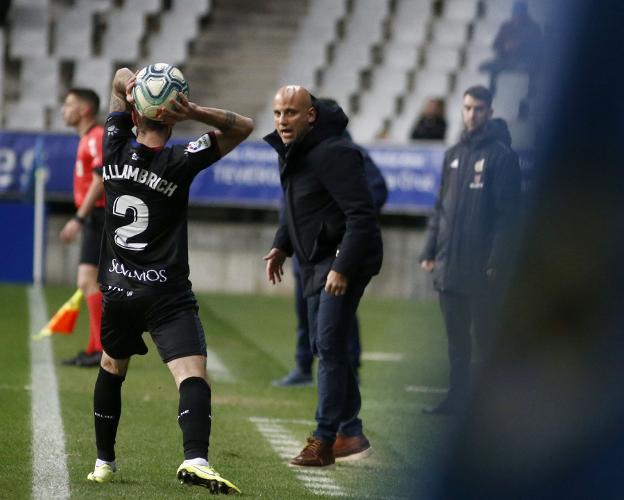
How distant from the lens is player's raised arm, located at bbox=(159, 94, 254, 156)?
15.6ft

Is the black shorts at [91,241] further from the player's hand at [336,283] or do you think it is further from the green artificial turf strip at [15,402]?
the player's hand at [336,283]

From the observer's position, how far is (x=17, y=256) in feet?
55.1

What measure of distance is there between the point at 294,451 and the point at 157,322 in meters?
1.62

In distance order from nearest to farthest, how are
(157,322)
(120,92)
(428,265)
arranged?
1. (157,322)
2. (120,92)
3. (428,265)

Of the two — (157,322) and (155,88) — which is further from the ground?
(155,88)

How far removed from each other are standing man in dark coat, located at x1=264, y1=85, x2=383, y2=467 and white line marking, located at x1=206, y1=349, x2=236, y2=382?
3.18 m

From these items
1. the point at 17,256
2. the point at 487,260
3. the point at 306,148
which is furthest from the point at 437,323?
the point at 17,256

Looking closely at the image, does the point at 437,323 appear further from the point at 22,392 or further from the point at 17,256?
the point at 17,256

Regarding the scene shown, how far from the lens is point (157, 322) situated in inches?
194

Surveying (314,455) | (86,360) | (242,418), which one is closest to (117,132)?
(314,455)

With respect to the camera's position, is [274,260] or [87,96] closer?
[274,260]

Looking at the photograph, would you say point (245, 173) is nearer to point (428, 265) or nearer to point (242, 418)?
point (428, 265)

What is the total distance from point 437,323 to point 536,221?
1.66 feet

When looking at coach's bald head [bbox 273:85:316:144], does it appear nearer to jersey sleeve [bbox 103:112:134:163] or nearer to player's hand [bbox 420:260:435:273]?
jersey sleeve [bbox 103:112:134:163]
